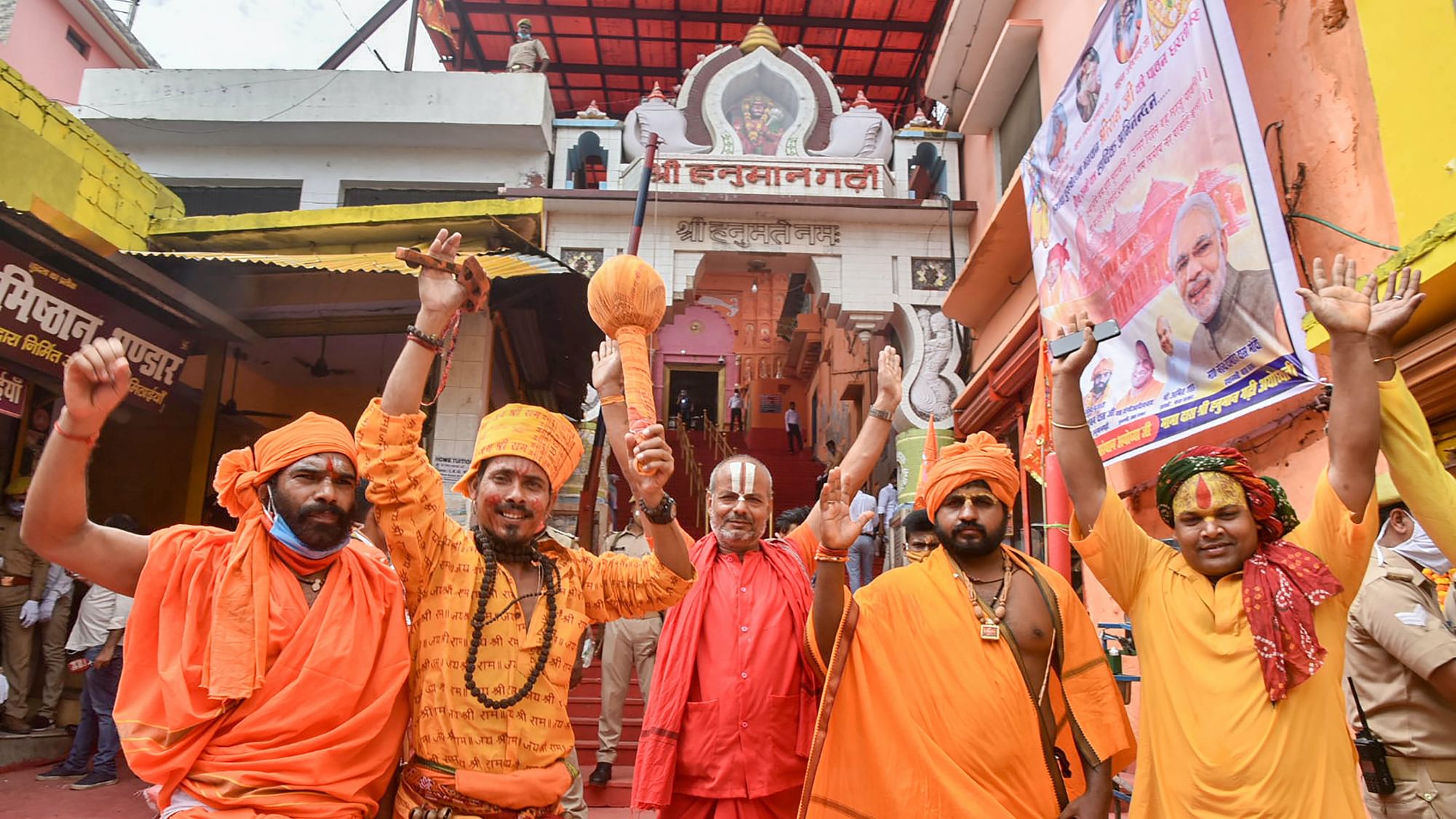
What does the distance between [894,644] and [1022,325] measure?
15.6 feet

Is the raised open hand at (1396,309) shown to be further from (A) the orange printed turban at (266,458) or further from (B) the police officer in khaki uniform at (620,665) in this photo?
(B) the police officer in khaki uniform at (620,665)

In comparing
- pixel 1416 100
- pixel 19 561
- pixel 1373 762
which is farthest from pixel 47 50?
pixel 1373 762

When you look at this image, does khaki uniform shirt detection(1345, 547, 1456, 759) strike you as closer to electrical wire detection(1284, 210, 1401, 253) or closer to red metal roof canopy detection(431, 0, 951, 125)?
electrical wire detection(1284, 210, 1401, 253)

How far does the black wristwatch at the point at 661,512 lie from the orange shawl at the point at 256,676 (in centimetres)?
79

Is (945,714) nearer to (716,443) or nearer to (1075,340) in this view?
(1075,340)

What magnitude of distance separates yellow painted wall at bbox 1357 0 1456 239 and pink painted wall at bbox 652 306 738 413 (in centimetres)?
1826

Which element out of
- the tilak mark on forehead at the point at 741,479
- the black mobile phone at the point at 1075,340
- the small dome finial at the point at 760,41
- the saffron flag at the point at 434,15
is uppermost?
the saffron flag at the point at 434,15

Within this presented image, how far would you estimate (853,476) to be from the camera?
3041 millimetres

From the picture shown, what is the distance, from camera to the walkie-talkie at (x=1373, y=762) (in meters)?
2.83

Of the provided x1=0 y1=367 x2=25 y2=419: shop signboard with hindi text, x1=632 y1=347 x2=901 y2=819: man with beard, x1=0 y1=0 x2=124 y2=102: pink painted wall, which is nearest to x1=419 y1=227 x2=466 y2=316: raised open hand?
x1=632 y1=347 x2=901 y2=819: man with beard

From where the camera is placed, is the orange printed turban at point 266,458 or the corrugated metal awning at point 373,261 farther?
the corrugated metal awning at point 373,261

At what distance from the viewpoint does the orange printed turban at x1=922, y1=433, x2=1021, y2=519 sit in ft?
9.86

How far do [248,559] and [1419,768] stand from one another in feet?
12.3

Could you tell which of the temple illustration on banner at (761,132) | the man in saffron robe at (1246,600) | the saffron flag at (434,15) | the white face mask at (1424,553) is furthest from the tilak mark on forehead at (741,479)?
the saffron flag at (434,15)
